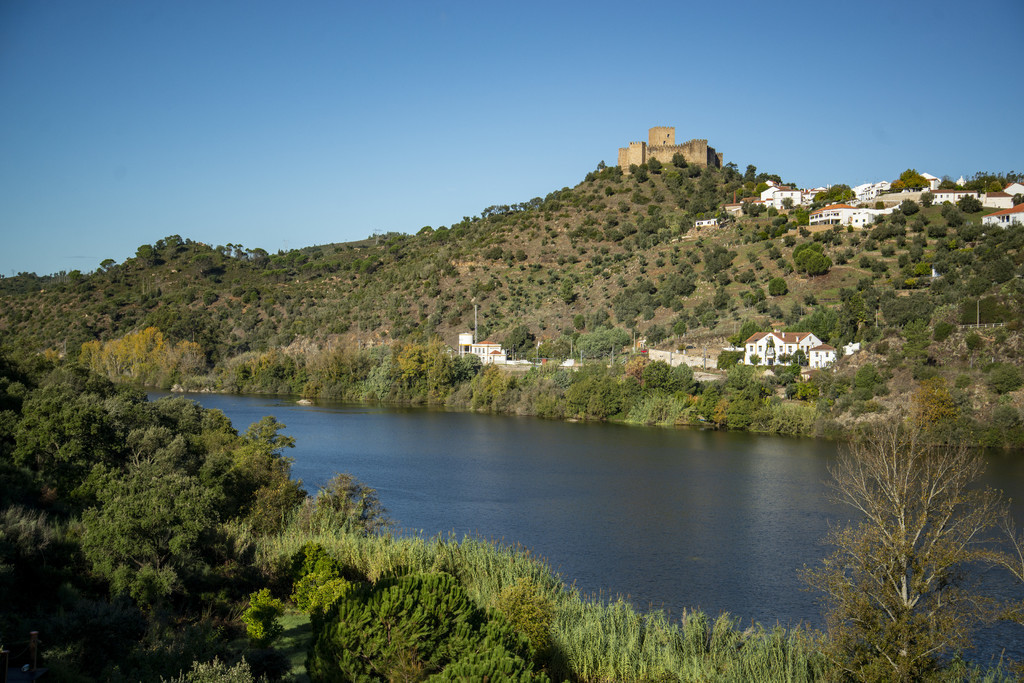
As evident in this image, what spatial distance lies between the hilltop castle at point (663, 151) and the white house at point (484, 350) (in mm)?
42061

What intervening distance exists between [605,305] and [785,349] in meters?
20.4

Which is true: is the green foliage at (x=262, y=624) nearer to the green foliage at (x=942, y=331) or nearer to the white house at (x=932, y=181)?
the green foliage at (x=942, y=331)

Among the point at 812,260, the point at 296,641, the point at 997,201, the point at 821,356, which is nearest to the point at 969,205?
the point at 997,201

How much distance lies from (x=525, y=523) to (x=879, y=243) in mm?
50821

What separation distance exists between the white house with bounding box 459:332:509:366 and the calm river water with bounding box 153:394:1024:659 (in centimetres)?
1651

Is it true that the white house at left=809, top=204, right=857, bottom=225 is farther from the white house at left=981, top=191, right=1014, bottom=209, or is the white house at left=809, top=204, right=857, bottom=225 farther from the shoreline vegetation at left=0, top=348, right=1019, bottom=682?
the shoreline vegetation at left=0, top=348, right=1019, bottom=682

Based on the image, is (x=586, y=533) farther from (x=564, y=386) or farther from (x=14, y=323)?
(x=14, y=323)

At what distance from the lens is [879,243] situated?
62.1 metres

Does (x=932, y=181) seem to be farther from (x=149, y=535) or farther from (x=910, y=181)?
(x=149, y=535)

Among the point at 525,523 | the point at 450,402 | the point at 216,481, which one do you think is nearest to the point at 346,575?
the point at 216,481

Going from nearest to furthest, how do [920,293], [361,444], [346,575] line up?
[346,575]
[361,444]
[920,293]

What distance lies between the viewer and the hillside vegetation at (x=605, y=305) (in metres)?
43.5

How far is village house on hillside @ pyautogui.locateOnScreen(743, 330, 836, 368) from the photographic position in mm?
47156

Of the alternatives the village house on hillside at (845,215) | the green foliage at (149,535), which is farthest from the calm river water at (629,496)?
the village house on hillside at (845,215)
